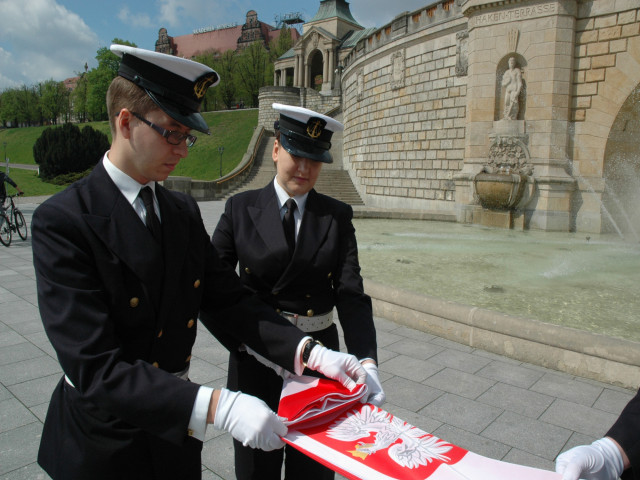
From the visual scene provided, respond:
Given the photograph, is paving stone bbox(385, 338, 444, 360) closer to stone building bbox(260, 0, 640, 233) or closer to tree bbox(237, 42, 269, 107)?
stone building bbox(260, 0, 640, 233)

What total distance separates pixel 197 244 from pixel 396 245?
27.8 ft

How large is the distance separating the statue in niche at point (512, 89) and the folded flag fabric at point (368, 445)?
46.9 ft

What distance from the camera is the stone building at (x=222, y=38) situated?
83375 mm

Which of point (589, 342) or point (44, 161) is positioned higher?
point (44, 161)

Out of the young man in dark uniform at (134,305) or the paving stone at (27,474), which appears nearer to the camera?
the young man in dark uniform at (134,305)

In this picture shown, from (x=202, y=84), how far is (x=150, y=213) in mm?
519

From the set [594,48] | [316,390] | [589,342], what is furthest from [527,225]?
[316,390]

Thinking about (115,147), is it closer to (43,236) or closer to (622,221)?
(43,236)

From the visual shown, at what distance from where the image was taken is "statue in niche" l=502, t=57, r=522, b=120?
554 inches

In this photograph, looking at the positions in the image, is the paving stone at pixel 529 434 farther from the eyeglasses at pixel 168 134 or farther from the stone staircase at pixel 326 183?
the stone staircase at pixel 326 183

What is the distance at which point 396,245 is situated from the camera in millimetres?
10117

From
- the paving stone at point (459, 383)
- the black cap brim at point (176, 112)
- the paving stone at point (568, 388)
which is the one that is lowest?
the paving stone at point (459, 383)

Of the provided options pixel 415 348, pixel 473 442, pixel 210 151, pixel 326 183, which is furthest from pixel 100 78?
pixel 473 442

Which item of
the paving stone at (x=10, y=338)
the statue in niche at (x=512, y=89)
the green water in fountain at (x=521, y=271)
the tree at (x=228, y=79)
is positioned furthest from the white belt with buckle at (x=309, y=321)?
the tree at (x=228, y=79)
